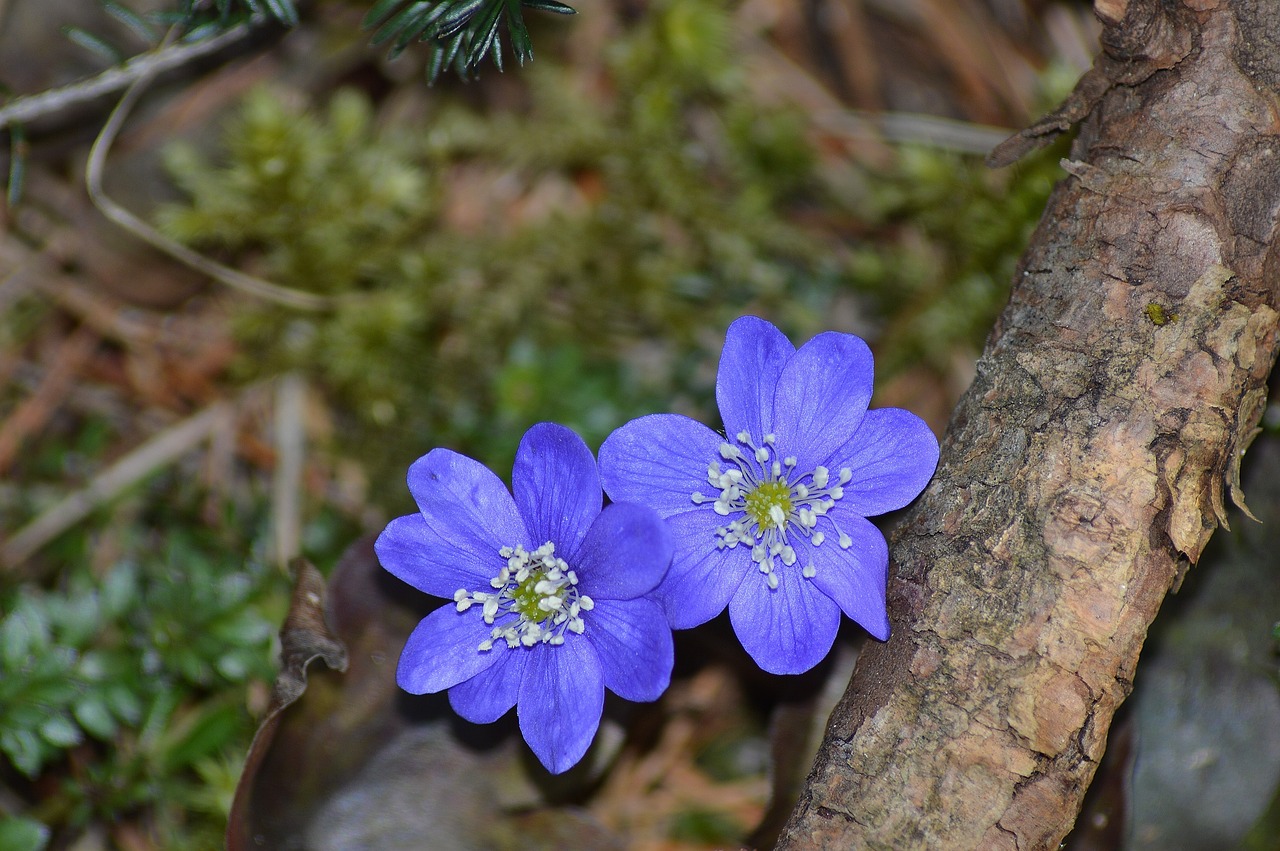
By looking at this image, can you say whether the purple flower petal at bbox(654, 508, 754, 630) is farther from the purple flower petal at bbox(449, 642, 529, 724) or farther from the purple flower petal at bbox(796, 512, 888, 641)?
the purple flower petal at bbox(449, 642, 529, 724)

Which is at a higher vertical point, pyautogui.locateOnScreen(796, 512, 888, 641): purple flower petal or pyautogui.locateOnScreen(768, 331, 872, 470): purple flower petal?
pyautogui.locateOnScreen(768, 331, 872, 470): purple flower petal

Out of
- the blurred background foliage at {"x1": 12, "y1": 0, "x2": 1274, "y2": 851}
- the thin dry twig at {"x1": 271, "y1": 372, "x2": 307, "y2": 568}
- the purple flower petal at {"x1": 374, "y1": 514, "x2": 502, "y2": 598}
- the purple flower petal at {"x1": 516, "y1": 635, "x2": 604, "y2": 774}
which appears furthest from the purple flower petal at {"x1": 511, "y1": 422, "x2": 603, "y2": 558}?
the thin dry twig at {"x1": 271, "y1": 372, "x2": 307, "y2": 568}

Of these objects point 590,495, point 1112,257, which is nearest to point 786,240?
point 1112,257

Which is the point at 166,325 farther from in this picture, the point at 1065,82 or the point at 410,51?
the point at 1065,82

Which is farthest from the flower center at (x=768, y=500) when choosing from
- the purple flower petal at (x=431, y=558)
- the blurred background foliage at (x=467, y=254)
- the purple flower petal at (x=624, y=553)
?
the blurred background foliage at (x=467, y=254)

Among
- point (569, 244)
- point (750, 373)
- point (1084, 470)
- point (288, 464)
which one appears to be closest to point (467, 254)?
point (569, 244)

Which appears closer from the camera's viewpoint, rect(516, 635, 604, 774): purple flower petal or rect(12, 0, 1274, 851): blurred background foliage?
rect(516, 635, 604, 774): purple flower petal

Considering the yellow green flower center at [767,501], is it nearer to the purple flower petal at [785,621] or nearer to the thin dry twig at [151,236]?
the purple flower petal at [785,621]

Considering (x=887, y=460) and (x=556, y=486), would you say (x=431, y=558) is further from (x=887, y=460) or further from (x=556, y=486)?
(x=887, y=460)
